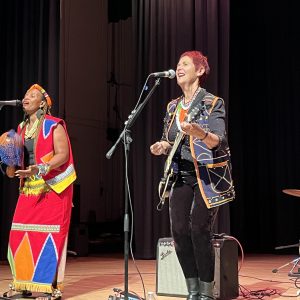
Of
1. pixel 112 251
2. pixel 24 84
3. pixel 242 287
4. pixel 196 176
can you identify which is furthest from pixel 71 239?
pixel 196 176

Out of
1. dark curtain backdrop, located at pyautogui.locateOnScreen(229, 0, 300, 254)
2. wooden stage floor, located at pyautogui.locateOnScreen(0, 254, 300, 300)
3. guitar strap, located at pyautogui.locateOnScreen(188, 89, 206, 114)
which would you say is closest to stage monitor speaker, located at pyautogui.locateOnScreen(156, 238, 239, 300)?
wooden stage floor, located at pyautogui.locateOnScreen(0, 254, 300, 300)

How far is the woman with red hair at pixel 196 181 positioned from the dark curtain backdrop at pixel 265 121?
4.59 meters

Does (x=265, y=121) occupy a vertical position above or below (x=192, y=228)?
above

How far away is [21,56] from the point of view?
648cm

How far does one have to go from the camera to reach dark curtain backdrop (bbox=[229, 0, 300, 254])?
725 centimetres

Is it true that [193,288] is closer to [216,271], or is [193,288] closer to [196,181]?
[196,181]

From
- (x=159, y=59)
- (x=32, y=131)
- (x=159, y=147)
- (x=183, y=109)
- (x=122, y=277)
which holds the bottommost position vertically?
(x=122, y=277)

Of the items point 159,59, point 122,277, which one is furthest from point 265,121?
point 122,277

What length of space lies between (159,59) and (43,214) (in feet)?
11.7

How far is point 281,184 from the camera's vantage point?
730 cm

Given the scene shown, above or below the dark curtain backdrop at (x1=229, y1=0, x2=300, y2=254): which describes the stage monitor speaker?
below

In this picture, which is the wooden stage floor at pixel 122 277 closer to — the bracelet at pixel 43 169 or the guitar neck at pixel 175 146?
the bracelet at pixel 43 169

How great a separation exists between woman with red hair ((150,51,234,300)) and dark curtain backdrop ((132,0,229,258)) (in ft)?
11.2

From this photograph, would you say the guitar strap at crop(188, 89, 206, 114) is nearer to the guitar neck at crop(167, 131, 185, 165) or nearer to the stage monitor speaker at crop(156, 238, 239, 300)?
the guitar neck at crop(167, 131, 185, 165)
